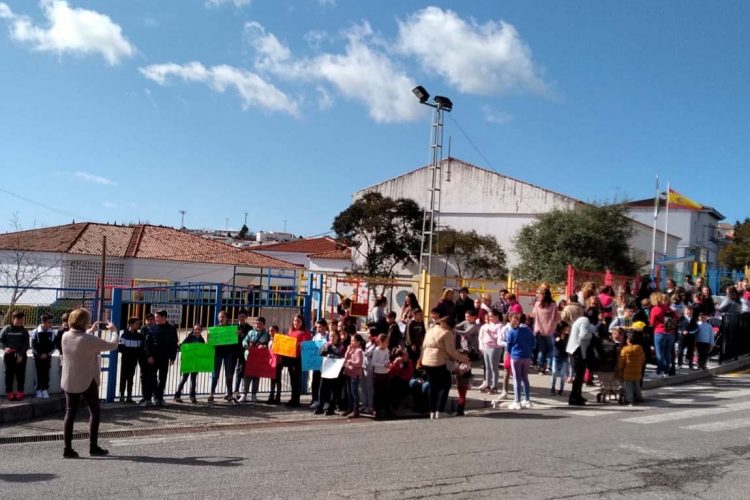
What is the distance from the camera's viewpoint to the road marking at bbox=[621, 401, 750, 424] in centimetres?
1072

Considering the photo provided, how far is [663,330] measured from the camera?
1519 centimetres

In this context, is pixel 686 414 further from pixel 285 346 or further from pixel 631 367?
pixel 285 346

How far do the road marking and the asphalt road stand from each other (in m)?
0.09

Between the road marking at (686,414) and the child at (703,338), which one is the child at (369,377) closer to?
the road marking at (686,414)

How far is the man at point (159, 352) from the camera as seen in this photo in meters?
12.0

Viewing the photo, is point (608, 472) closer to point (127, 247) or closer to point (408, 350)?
point (408, 350)

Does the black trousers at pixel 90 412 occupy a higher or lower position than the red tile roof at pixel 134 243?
lower

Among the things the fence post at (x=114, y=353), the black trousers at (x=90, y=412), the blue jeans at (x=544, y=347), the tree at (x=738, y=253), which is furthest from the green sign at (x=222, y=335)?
the tree at (x=738, y=253)

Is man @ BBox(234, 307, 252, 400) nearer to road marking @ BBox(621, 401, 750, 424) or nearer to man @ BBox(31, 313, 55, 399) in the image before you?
man @ BBox(31, 313, 55, 399)

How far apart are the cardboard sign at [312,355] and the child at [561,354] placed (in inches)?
178

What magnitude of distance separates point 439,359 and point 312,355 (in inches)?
103

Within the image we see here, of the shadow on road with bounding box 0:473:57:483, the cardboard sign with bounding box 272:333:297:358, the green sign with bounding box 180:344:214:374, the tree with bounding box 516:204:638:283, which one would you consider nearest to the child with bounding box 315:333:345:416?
the cardboard sign with bounding box 272:333:297:358

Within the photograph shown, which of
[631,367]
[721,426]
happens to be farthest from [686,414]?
[631,367]

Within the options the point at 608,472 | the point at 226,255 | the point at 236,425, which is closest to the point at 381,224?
the point at 226,255
